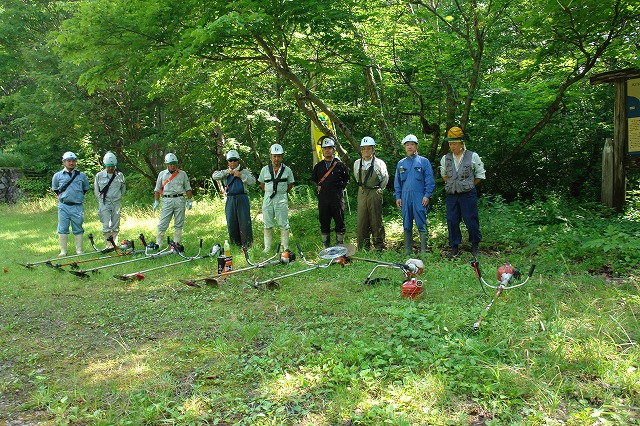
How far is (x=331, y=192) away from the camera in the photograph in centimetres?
810

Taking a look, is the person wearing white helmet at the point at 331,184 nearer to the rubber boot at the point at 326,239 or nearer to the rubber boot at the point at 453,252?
the rubber boot at the point at 326,239

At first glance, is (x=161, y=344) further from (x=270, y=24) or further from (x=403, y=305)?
(x=270, y=24)

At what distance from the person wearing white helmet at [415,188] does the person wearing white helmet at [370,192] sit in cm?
40

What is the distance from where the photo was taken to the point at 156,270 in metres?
7.48

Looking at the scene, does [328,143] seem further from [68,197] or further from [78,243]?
[78,243]

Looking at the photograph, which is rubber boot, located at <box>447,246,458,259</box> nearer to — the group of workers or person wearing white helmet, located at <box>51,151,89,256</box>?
the group of workers

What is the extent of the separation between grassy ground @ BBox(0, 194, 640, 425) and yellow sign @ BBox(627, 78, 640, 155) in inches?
72.2

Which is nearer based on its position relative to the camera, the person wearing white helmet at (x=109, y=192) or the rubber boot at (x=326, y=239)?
the rubber boot at (x=326, y=239)

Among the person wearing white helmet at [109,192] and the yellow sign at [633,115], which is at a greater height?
the yellow sign at [633,115]

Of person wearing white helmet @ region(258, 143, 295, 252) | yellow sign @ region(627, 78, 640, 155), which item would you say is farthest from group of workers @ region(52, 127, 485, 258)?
yellow sign @ region(627, 78, 640, 155)

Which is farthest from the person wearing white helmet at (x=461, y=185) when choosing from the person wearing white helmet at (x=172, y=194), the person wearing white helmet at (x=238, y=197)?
the person wearing white helmet at (x=172, y=194)

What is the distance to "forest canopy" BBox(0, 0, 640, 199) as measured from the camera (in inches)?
281

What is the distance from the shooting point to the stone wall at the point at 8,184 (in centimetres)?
2094

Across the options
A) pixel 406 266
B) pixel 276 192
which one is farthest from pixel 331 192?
pixel 406 266
